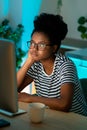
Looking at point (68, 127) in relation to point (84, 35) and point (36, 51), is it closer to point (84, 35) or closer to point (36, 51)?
point (36, 51)

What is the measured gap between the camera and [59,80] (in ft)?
7.36

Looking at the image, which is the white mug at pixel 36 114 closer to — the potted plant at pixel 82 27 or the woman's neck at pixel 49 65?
the woman's neck at pixel 49 65

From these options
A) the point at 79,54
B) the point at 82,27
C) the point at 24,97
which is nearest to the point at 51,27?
the point at 24,97

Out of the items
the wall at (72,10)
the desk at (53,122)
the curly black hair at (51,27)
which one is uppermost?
the wall at (72,10)

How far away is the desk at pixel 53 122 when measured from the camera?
5.50 ft

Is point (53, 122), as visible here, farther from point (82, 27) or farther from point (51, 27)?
point (82, 27)

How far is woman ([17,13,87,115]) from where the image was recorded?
7.18 feet

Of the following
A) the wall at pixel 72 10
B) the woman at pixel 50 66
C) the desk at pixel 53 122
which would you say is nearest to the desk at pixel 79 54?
the wall at pixel 72 10

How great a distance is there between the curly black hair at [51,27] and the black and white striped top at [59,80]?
0.14m

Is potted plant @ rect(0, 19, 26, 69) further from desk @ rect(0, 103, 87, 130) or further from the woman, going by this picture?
desk @ rect(0, 103, 87, 130)

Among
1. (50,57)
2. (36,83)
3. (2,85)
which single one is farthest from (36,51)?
(2,85)

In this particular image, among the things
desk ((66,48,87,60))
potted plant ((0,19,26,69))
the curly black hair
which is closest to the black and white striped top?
the curly black hair

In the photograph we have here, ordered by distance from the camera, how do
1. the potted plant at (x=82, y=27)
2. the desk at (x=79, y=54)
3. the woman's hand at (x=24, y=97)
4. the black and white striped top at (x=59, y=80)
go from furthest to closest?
the potted plant at (x=82, y=27) < the desk at (x=79, y=54) < the black and white striped top at (x=59, y=80) < the woman's hand at (x=24, y=97)

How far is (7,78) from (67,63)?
0.71 metres
